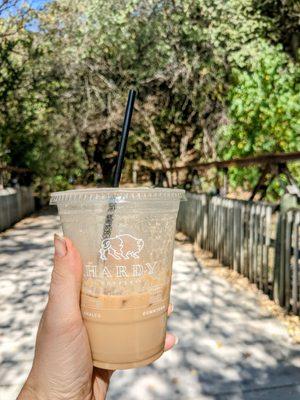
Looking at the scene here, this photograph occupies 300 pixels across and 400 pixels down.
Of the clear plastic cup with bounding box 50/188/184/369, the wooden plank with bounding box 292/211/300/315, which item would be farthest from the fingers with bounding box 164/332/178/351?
the wooden plank with bounding box 292/211/300/315

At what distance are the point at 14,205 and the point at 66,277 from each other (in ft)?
42.0

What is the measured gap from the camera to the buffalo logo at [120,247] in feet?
4.80

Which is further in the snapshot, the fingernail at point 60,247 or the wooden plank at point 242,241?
the wooden plank at point 242,241

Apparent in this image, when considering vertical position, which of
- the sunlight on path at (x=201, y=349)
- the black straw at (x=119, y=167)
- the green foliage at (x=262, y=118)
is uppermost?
the green foliage at (x=262, y=118)

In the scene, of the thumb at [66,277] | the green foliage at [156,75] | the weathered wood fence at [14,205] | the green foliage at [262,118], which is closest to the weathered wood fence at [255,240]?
the green foliage at [262,118]

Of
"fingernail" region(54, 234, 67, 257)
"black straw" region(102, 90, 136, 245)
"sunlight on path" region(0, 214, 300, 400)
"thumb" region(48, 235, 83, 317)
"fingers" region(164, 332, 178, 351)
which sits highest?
"black straw" region(102, 90, 136, 245)

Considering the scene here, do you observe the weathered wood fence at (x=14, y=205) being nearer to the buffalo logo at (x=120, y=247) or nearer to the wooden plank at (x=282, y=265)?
the wooden plank at (x=282, y=265)

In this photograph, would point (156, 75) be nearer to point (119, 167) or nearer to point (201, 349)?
point (201, 349)

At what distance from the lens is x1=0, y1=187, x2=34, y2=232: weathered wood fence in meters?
12.1

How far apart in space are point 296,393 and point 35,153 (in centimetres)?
1515

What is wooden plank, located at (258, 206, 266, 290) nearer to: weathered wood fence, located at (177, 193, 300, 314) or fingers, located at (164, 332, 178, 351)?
weathered wood fence, located at (177, 193, 300, 314)

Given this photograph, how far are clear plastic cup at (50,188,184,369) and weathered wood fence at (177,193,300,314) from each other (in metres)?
3.47

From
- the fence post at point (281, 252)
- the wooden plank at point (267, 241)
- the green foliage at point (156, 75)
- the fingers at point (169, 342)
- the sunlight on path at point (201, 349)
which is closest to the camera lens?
the fingers at point (169, 342)

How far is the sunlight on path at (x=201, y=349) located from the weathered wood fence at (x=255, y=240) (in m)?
0.33
